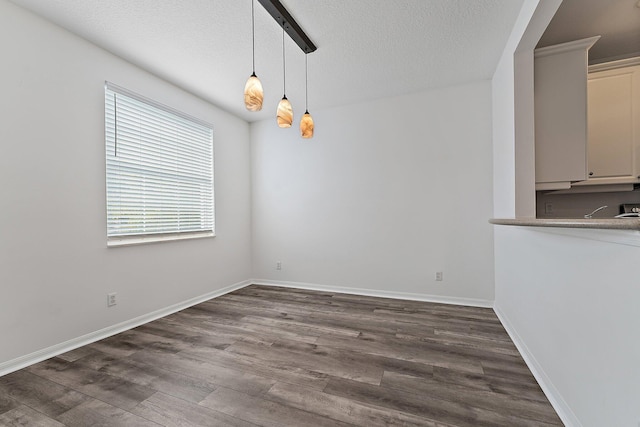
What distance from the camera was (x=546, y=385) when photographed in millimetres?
1658

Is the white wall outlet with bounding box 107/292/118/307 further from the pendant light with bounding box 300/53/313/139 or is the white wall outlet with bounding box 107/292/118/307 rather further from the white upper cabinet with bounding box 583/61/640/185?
the white upper cabinet with bounding box 583/61/640/185

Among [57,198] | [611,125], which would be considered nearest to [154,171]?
[57,198]

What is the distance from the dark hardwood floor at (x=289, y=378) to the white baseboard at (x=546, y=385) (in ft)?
0.15

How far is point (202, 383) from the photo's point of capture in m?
1.82

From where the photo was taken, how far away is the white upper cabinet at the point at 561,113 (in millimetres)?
2207

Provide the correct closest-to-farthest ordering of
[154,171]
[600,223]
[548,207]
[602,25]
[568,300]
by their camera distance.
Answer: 1. [600,223]
2. [568,300]
3. [602,25]
4. [548,207]
5. [154,171]

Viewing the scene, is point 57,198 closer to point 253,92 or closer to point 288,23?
point 253,92

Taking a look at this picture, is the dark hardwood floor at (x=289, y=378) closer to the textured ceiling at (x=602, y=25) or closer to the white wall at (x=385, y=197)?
the white wall at (x=385, y=197)

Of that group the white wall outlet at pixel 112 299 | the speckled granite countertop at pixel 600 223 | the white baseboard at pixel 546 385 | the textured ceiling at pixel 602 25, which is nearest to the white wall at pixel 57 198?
the white wall outlet at pixel 112 299

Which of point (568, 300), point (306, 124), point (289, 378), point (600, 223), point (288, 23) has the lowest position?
point (289, 378)

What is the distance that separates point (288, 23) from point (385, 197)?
7.69 feet

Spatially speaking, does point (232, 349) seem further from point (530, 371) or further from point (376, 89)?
point (376, 89)

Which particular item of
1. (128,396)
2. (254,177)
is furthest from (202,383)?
(254,177)

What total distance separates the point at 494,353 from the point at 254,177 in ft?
13.0
